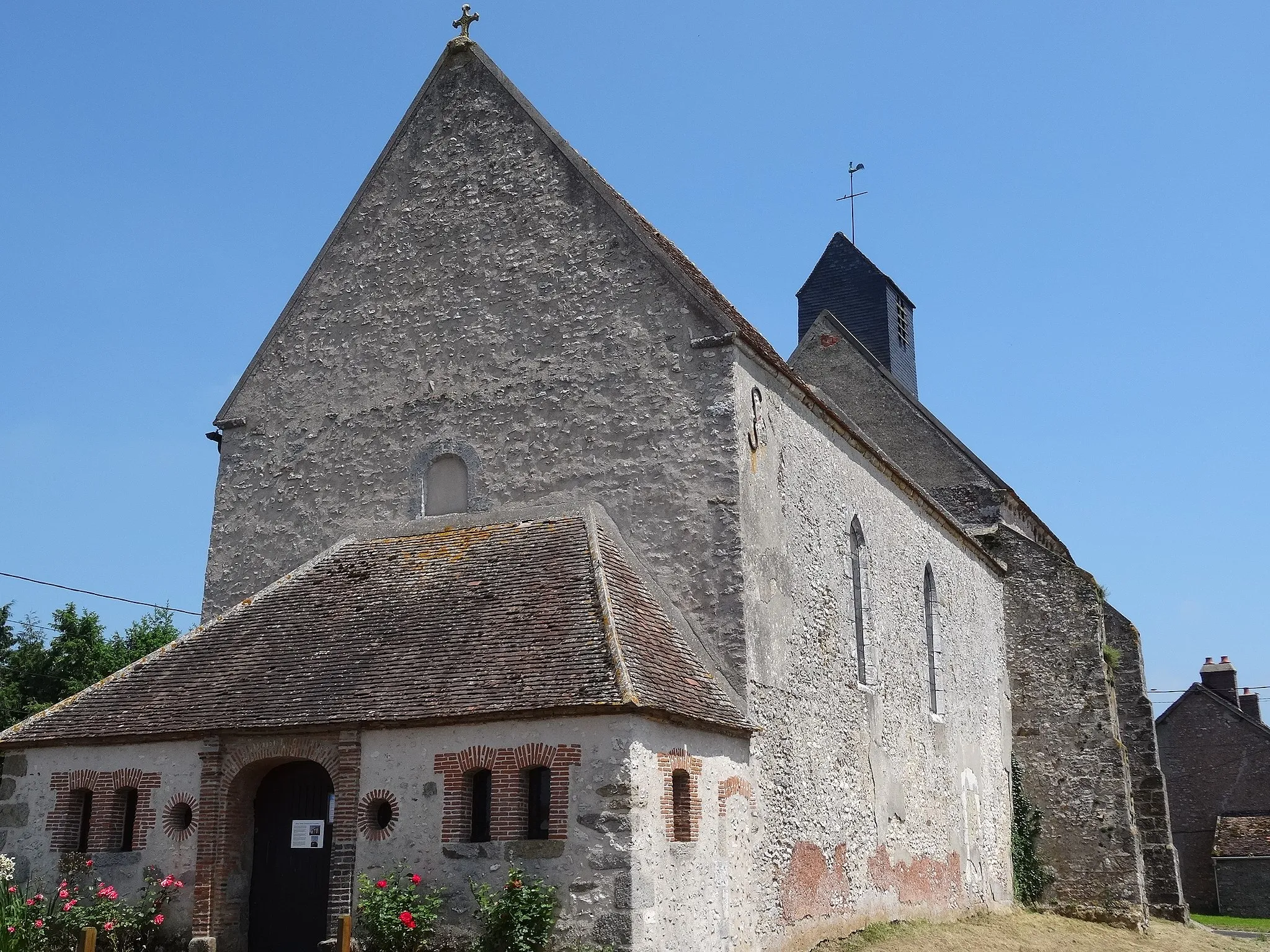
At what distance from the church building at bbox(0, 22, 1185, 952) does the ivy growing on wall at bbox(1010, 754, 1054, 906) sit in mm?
1900

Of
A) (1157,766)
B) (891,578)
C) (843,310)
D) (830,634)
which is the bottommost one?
(1157,766)

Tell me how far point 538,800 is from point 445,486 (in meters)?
5.27

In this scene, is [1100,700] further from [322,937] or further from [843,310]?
[322,937]

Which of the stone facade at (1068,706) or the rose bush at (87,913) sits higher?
the stone facade at (1068,706)

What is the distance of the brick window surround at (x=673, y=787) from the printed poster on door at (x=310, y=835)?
3844mm

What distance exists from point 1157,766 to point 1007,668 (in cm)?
335

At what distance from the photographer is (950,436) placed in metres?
25.3

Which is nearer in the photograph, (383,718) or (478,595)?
(383,718)

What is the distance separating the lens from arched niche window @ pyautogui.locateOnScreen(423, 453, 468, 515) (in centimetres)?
1540

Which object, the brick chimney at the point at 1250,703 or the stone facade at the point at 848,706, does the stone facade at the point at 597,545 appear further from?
the brick chimney at the point at 1250,703

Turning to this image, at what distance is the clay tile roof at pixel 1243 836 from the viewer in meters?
32.6

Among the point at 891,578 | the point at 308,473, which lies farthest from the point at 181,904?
the point at 891,578

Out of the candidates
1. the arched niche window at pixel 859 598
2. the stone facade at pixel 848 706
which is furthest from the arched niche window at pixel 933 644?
the arched niche window at pixel 859 598

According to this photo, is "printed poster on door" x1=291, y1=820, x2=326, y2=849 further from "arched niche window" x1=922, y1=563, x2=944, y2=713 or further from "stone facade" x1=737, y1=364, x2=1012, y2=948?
"arched niche window" x1=922, y1=563, x2=944, y2=713
